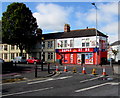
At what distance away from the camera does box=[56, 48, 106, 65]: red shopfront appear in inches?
1356

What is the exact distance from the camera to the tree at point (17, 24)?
37719mm

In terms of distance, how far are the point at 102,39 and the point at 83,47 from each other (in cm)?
464

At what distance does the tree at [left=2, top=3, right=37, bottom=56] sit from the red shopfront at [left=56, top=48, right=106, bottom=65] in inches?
360

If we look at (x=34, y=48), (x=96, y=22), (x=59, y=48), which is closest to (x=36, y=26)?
(x=34, y=48)

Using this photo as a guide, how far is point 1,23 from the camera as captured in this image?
3969 cm

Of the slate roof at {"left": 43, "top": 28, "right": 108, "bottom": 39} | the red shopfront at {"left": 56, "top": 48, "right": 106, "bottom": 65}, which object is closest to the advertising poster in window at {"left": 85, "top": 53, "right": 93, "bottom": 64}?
the red shopfront at {"left": 56, "top": 48, "right": 106, "bottom": 65}

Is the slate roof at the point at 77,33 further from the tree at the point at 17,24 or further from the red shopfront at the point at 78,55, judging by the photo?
the tree at the point at 17,24

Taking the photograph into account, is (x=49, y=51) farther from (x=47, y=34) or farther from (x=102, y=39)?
(x=102, y=39)

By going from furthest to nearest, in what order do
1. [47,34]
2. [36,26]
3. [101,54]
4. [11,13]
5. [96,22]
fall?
1. [47,34]
2. [36,26]
3. [11,13]
4. [101,54]
5. [96,22]

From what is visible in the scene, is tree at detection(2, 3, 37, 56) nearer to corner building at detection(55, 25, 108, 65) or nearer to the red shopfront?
corner building at detection(55, 25, 108, 65)

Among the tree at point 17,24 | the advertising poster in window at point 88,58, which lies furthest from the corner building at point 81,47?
the tree at point 17,24

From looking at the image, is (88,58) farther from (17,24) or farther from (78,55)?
(17,24)

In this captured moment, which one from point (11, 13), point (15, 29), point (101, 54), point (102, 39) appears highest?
point (11, 13)

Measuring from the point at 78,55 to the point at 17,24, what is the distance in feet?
53.2
